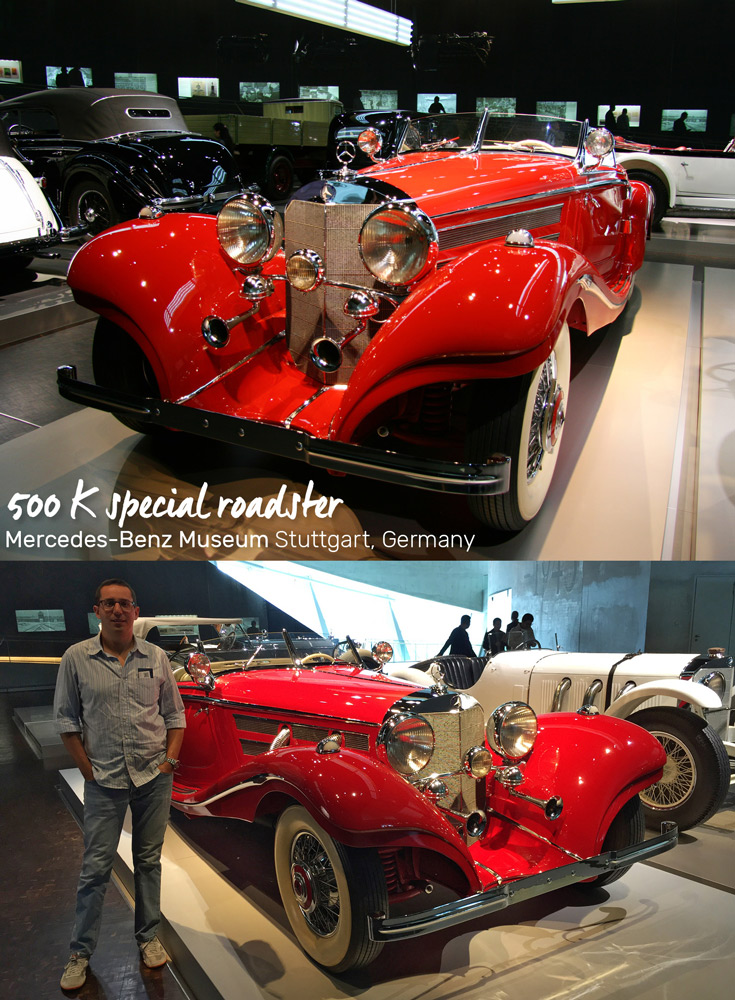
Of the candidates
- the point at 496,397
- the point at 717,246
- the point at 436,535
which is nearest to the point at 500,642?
the point at 436,535

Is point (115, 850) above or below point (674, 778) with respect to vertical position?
above

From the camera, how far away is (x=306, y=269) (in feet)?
9.15

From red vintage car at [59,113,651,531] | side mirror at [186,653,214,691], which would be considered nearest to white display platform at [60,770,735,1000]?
side mirror at [186,653,214,691]

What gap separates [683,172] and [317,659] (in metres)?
3.42

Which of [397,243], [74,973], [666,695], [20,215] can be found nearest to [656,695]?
[666,695]

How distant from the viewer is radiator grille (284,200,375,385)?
276cm

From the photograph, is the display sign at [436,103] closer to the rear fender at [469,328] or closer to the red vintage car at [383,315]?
the red vintage car at [383,315]

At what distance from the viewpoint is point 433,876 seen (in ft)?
7.28

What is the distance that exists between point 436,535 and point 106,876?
150cm

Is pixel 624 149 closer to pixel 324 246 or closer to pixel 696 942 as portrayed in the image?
pixel 324 246

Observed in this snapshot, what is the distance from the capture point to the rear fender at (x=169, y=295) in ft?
9.25

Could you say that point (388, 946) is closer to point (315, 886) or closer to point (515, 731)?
point (315, 886)

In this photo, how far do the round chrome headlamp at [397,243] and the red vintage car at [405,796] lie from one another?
148 centimetres

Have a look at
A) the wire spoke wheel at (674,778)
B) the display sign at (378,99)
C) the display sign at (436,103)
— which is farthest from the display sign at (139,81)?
the wire spoke wheel at (674,778)
